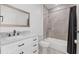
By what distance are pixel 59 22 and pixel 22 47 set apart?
2.82 feet

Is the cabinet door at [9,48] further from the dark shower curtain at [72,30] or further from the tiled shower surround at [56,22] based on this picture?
the dark shower curtain at [72,30]

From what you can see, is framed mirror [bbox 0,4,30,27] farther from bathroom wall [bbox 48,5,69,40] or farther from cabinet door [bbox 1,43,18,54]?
bathroom wall [bbox 48,5,69,40]

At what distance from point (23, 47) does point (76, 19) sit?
1117 mm

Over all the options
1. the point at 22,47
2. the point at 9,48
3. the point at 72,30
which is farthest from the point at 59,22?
the point at 9,48

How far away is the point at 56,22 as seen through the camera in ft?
4.98

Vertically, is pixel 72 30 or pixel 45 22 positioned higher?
pixel 45 22

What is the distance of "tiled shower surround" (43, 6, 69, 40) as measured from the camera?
1.43 meters

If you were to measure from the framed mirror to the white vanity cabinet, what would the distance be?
278mm

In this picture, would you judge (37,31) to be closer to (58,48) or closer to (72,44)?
(58,48)

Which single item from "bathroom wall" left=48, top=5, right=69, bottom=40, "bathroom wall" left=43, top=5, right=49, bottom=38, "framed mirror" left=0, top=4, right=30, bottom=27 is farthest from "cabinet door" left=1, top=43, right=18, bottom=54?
"bathroom wall" left=48, top=5, right=69, bottom=40

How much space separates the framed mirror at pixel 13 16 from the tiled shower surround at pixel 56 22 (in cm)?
36

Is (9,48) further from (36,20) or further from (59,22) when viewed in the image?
(59,22)

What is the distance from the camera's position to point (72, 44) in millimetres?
1576
